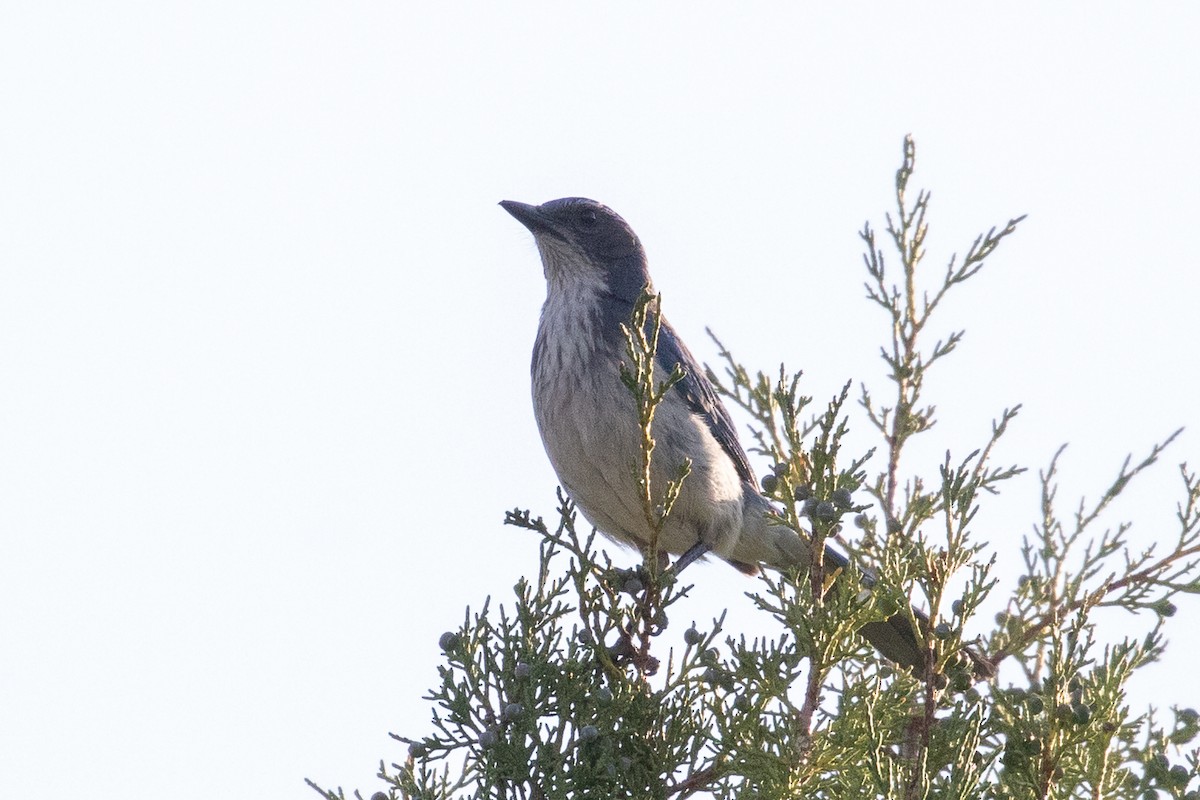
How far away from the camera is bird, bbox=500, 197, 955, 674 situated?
19.5 ft

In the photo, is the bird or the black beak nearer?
the bird

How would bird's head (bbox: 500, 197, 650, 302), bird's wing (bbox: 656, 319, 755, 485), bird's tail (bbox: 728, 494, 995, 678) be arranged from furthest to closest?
bird's head (bbox: 500, 197, 650, 302) < bird's wing (bbox: 656, 319, 755, 485) < bird's tail (bbox: 728, 494, 995, 678)

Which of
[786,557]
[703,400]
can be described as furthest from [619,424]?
[786,557]

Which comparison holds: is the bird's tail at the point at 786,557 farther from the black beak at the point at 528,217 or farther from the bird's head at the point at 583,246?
the black beak at the point at 528,217

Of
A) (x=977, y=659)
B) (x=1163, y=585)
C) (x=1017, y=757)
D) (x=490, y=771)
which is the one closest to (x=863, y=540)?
(x=977, y=659)

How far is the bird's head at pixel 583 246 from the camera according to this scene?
6781 millimetres

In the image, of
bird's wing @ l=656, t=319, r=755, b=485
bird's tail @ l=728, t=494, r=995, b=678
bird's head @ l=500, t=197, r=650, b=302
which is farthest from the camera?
bird's head @ l=500, t=197, r=650, b=302

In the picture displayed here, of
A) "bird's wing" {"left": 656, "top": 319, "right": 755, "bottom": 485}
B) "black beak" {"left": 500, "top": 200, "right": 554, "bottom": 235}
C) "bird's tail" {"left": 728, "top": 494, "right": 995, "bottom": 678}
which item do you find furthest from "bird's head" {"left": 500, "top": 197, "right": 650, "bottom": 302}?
"bird's tail" {"left": 728, "top": 494, "right": 995, "bottom": 678}

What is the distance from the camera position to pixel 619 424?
19.3 feet

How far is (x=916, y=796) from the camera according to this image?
11.9 ft

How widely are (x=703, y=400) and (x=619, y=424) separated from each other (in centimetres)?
78

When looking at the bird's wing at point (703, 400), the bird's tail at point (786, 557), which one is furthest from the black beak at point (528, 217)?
the bird's tail at point (786, 557)

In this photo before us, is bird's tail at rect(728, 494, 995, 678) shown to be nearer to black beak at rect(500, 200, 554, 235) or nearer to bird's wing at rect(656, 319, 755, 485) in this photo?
bird's wing at rect(656, 319, 755, 485)

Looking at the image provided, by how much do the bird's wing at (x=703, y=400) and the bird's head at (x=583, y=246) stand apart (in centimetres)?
31
